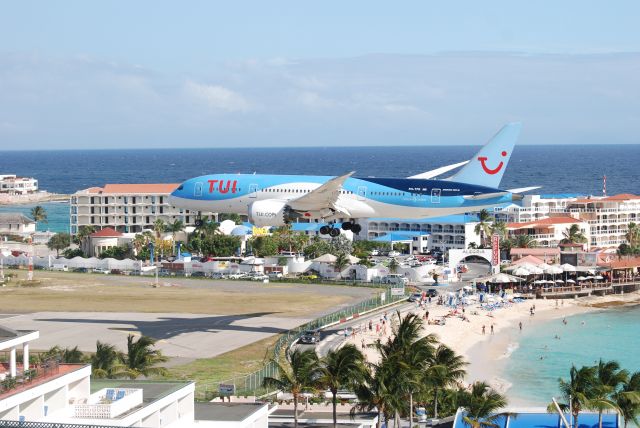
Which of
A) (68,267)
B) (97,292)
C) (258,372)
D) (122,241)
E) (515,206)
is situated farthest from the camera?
(515,206)

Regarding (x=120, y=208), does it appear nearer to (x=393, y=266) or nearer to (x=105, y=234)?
(x=105, y=234)

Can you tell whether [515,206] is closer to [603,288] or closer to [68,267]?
[603,288]

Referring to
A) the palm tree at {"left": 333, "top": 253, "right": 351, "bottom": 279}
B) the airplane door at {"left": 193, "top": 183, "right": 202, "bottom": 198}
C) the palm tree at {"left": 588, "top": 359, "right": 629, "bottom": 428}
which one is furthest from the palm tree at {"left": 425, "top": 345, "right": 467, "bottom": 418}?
the palm tree at {"left": 333, "top": 253, "right": 351, "bottom": 279}

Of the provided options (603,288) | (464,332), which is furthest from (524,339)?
(603,288)

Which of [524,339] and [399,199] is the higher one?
[399,199]

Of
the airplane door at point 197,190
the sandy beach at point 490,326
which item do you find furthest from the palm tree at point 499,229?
the airplane door at point 197,190

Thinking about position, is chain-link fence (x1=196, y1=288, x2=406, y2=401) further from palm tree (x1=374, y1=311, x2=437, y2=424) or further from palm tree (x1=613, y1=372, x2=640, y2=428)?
palm tree (x1=613, y1=372, x2=640, y2=428)

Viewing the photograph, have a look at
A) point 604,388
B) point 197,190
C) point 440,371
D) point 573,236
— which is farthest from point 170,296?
point 604,388

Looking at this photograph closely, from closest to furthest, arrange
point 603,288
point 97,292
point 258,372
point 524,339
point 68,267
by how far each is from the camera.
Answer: point 258,372 < point 524,339 < point 97,292 < point 603,288 < point 68,267
